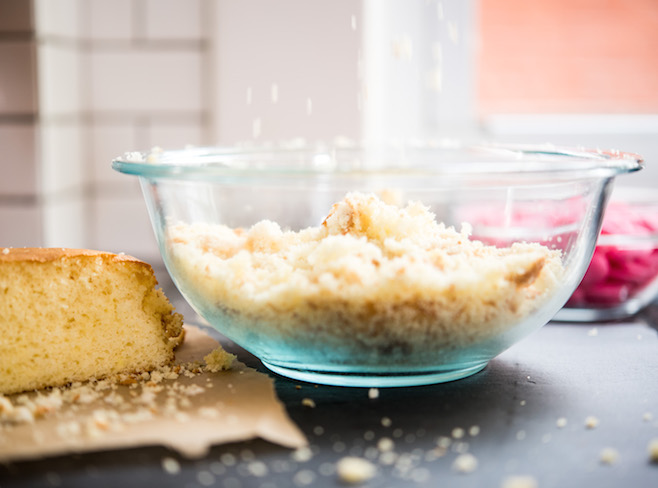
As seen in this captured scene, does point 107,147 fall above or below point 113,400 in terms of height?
above

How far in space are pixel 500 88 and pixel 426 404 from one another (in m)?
1.43

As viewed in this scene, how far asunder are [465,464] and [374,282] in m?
0.16

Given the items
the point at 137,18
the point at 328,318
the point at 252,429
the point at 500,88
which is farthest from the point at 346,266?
the point at 500,88

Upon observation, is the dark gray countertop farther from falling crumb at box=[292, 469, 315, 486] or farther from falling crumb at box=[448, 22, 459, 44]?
falling crumb at box=[448, 22, 459, 44]

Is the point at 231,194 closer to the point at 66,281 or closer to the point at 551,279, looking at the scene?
the point at 66,281

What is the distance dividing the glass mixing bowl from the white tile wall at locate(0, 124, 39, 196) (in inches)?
35.0

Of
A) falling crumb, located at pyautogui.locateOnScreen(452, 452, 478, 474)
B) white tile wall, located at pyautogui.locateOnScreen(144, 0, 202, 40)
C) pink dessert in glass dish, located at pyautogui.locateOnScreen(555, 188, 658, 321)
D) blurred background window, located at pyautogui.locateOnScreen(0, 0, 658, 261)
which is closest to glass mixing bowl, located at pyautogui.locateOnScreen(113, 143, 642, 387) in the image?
falling crumb, located at pyautogui.locateOnScreen(452, 452, 478, 474)

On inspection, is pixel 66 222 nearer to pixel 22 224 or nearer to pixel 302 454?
pixel 22 224

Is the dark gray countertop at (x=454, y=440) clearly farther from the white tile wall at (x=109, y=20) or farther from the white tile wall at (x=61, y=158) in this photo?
the white tile wall at (x=109, y=20)

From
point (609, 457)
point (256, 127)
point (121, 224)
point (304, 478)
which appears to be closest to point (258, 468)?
point (304, 478)

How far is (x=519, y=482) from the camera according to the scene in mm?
463

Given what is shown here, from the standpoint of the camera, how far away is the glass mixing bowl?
576 millimetres

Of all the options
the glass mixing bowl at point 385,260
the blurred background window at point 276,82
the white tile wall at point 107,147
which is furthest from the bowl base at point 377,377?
the white tile wall at point 107,147

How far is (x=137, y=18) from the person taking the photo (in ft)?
5.41
